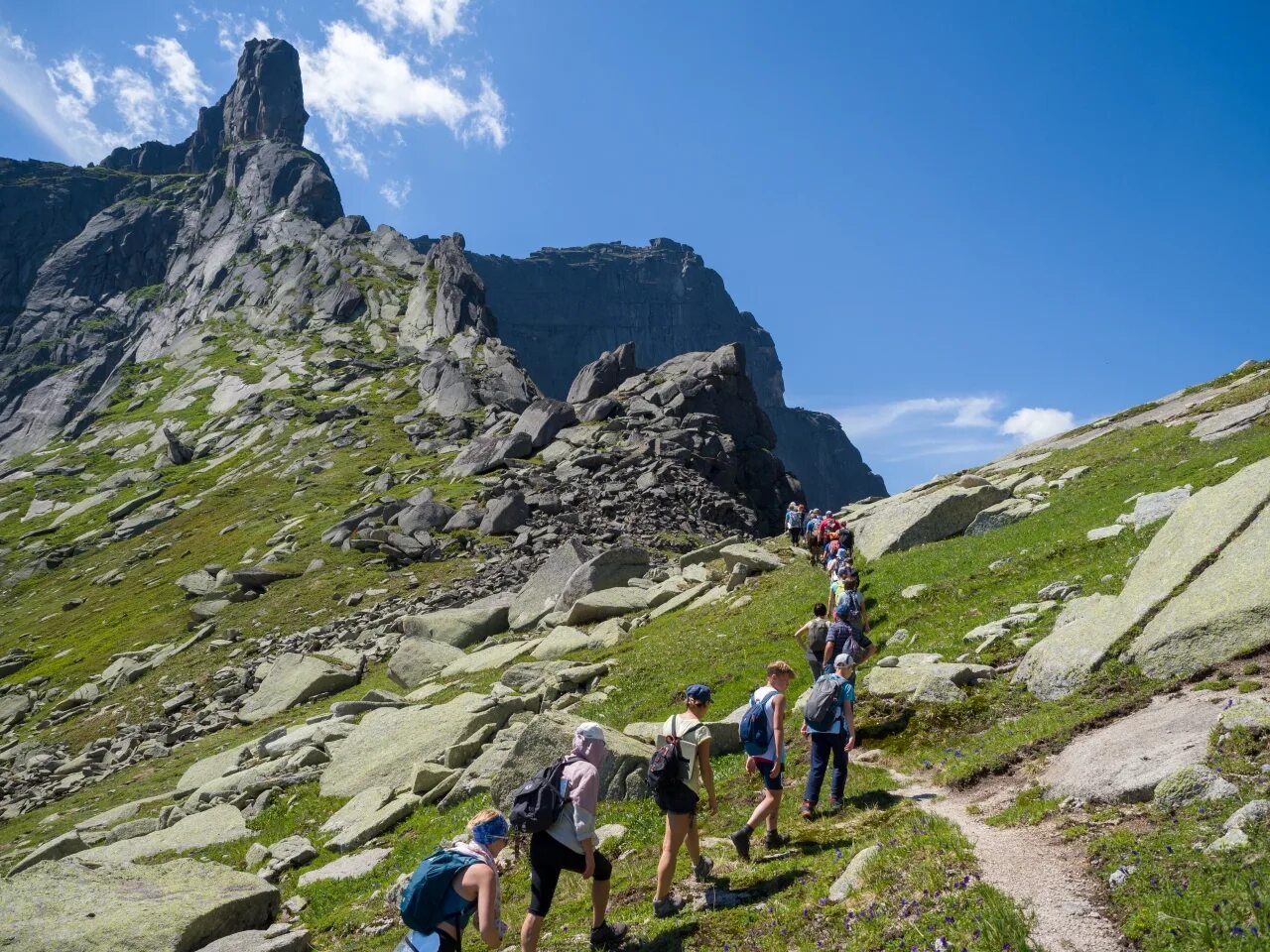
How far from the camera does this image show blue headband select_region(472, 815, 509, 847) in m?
9.70

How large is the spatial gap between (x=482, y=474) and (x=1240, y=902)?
88.1 m

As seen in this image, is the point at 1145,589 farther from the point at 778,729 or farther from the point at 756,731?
the point at 756,731

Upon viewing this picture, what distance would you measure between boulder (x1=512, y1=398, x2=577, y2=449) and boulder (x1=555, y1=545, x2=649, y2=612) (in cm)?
4792

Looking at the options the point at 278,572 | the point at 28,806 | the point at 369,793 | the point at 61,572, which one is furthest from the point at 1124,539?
the point at 61,572

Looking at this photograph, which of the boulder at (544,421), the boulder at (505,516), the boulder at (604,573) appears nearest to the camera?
the boulder at (604,573)

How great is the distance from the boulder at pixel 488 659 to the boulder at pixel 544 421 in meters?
57.3

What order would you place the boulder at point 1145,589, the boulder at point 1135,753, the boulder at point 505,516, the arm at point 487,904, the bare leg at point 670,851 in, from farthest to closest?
the boulder at point 505,516 → the boulder at point 1145,589 → the bare leg at point 670,851 → the boulder at point 1135,753 → the arm at point 487,904

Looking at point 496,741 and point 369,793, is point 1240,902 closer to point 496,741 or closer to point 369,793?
point 496,741

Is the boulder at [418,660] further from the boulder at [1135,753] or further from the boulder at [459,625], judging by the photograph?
the boulder at [1135,753]

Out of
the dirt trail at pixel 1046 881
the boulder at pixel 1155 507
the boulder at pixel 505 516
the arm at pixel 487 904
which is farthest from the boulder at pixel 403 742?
the boulder at pixel 505 516

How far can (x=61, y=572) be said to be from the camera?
116750mm

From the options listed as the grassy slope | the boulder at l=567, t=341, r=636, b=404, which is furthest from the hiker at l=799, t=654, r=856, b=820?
the boulder at l=567, t=341, r=636, b=404

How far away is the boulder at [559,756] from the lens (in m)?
18.5

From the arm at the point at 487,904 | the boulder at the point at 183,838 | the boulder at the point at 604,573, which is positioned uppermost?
the boulder at the point at 604,573
